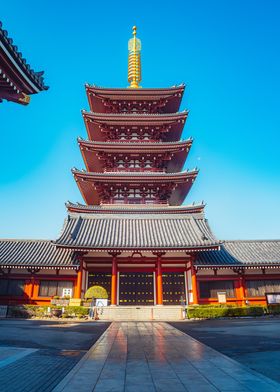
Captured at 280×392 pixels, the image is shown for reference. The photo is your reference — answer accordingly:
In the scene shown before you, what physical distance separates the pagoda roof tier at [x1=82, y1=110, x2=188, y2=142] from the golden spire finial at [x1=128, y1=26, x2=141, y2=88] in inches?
268

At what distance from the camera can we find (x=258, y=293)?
23594 millimetres

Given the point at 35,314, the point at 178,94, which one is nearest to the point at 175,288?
the point at 35,314

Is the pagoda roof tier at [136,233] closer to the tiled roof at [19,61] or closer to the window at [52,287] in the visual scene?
the window at [52,287]

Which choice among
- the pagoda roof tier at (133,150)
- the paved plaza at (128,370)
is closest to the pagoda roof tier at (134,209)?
the pagoda roof tier at (133,150)

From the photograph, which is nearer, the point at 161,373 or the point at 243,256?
the point at 161,373

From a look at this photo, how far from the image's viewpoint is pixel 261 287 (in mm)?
23766

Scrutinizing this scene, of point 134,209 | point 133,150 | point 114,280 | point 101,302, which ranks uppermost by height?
point 133,150

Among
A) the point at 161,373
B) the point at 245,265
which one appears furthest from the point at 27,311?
the point at 161,373

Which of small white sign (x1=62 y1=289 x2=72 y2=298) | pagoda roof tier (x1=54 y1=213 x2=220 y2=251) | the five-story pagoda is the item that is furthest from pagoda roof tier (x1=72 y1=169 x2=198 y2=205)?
small white sign (x1=62 y1=289 x2=72 y2=298)

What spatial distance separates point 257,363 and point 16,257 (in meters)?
21.8

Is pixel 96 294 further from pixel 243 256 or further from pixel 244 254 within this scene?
pixel 244 254

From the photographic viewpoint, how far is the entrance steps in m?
19.5

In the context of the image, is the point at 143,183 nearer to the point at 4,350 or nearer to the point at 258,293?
the point at 258,293

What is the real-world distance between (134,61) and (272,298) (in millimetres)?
30558
